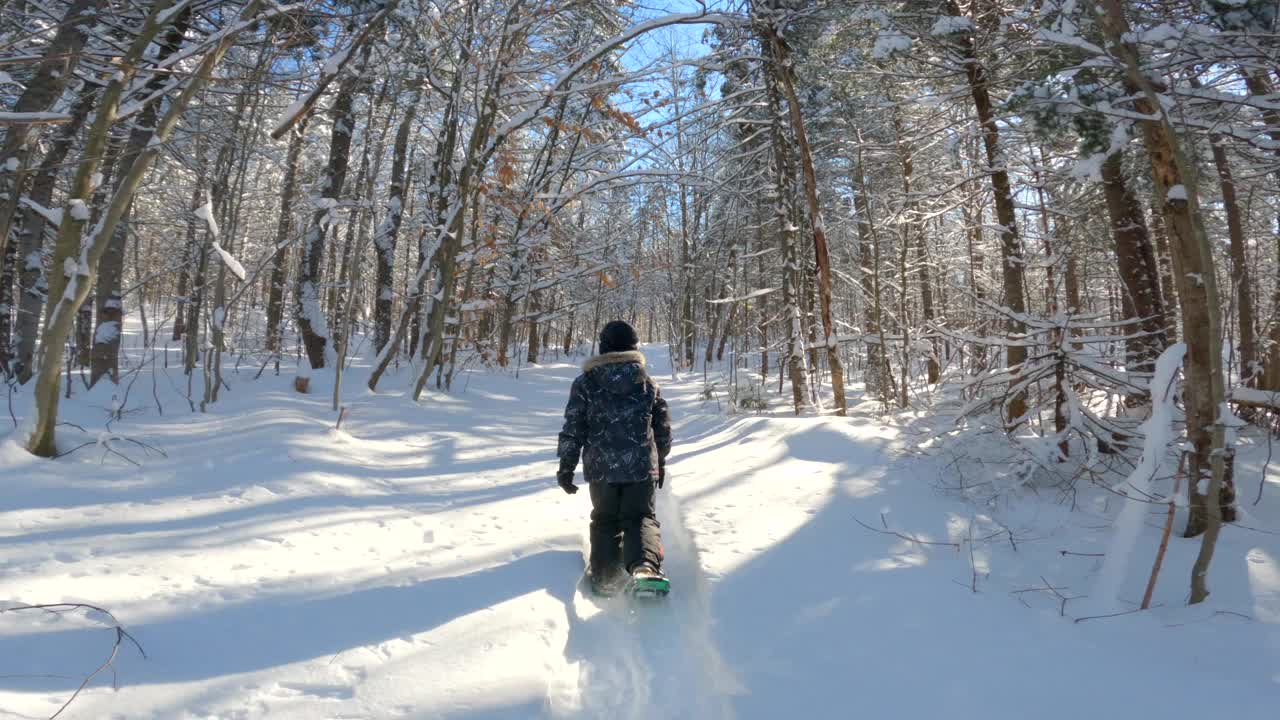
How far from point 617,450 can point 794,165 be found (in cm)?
750

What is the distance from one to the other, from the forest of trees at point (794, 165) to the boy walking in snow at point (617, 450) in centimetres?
225

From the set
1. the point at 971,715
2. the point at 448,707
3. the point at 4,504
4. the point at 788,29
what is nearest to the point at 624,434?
the point at 448,707

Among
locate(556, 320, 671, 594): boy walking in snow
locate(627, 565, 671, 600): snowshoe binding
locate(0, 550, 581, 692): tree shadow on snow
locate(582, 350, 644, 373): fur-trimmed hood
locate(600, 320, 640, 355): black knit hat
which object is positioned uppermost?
locate(600, 320, 640, 355): black knit hat

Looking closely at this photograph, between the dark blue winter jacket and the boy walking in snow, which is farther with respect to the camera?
the dark blue winter jacket

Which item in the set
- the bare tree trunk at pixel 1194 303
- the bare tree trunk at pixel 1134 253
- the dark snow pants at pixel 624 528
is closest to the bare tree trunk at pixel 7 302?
the dark snow pants at pixel 624 528

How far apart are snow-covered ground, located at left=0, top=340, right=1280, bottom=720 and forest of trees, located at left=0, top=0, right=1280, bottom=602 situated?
515mm

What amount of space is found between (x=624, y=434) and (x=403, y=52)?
8.14 meters

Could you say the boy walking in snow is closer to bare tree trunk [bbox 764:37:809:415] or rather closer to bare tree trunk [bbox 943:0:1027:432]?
bare tree trunk [bbox 943:0:1027:432]

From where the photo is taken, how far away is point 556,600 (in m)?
3.28

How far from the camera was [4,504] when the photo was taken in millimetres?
3104

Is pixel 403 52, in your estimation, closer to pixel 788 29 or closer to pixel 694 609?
pixel 788 29

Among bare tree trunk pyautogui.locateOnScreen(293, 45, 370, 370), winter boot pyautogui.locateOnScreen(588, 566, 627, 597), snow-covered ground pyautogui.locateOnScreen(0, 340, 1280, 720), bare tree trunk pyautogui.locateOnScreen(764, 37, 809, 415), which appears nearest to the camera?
snow-covered ground pyautogui.locateOnScreen(0, 340, 1280, 720)

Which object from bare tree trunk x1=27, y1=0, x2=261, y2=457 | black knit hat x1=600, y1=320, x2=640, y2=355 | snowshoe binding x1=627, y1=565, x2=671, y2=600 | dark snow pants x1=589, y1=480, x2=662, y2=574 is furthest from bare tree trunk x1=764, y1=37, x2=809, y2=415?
bare tree trunk x1=27, y1=0, x2=261, y2=457

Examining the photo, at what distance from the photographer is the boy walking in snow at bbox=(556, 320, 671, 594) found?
3664 millimetres
